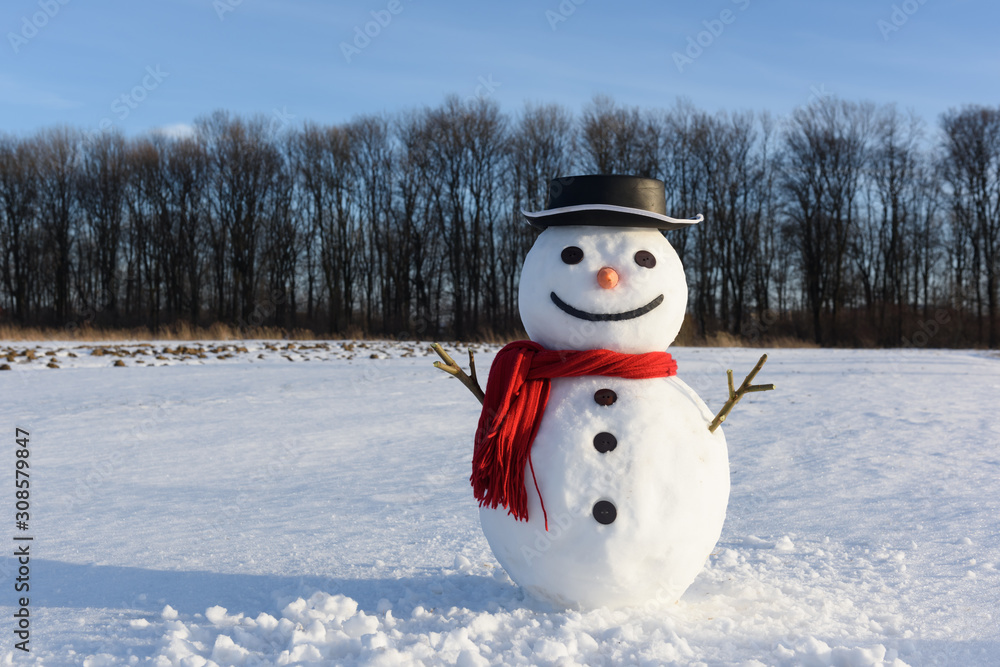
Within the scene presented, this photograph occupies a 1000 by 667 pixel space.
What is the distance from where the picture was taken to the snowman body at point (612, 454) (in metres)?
2.89

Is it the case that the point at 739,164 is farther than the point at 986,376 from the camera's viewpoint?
Yes

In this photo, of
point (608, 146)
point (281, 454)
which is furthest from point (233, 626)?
point (608, 146)

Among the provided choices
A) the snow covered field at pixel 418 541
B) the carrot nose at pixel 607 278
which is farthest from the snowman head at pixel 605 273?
the snow covered field at pixel 418 541

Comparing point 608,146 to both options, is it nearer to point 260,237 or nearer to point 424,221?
point 424,221

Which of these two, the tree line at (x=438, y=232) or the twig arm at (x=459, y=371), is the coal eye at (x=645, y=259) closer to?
the twig arm at (x=459, y=371)

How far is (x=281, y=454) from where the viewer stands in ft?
22.1

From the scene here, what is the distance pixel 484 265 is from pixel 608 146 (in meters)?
6.82

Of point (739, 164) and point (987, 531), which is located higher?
point (739, 164)

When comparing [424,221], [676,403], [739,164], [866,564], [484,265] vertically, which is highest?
[739,164]

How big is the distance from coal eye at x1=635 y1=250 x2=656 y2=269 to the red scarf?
0.40 m

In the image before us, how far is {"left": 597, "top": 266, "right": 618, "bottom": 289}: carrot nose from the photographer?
3004 millimetres

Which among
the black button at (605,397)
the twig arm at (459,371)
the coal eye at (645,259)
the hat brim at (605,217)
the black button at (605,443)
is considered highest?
the hat brim at (605,217)

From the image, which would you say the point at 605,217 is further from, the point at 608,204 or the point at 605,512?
the point at 605,512

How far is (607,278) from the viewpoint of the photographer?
3.00 meters
